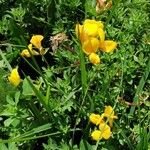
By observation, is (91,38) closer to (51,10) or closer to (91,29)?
(91,29)

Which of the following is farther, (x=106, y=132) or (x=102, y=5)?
(x=102, y=5)

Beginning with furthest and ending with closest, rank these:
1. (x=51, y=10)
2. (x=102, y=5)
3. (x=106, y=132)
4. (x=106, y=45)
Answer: (x=51, y=10), (x=102, y=5), (x=106, y=45), (x=106, y=132)

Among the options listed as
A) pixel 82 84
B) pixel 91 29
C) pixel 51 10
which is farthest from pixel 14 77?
pixel 51 10

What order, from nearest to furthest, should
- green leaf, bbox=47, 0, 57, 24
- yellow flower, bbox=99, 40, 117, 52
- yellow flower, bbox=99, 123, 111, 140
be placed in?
yellow flower, bbox=99, 123, 111, 140 → yellow flower, bbox=99, 40, 117, 52 → green leaf, bbox=47, 0, 57, 24

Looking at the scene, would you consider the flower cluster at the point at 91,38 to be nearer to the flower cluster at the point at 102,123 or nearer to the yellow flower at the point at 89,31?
the yellow flower at the point at 89,31

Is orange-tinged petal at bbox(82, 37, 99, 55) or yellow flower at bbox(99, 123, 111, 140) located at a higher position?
orange-tinged petal at bbox(82, 37, 99, 55)

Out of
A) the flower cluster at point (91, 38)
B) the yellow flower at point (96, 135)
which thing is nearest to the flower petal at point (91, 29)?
the flower cluster at point (91, 38)

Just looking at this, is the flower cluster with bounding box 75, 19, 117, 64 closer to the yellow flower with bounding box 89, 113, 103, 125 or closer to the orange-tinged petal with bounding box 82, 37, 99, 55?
the orange-tinged petal with bounding box 82, 37, 99, 55

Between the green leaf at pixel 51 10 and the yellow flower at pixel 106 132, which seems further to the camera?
the green leaf at pixel 51 10

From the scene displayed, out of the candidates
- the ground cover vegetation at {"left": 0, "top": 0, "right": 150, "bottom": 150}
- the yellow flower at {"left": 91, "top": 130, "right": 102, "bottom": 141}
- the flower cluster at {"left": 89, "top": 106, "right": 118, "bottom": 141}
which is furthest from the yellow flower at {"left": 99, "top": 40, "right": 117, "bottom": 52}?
the yellow flower at {"left": 91, "top": 130, "right": 102, "bottom": 141}
